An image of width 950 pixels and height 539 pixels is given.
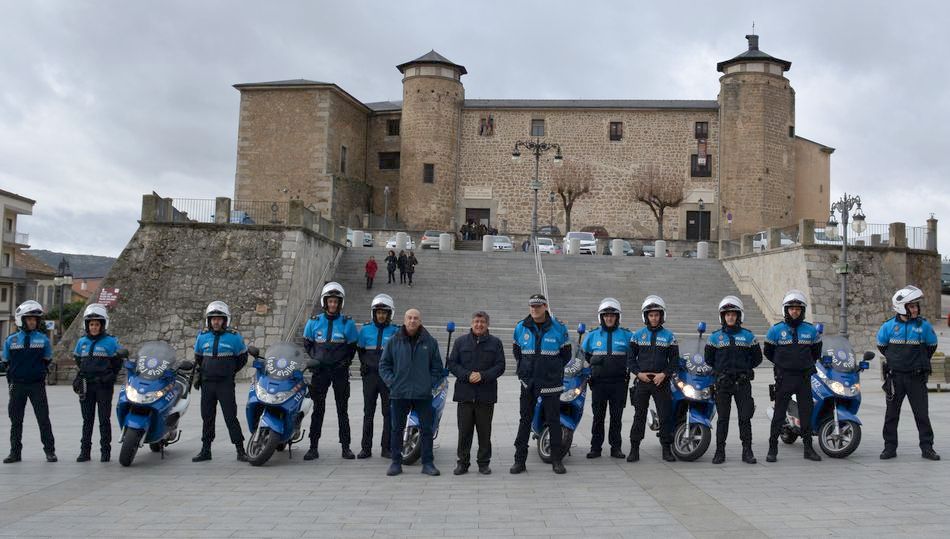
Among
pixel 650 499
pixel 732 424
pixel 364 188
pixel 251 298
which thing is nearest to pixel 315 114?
pixel 364 188

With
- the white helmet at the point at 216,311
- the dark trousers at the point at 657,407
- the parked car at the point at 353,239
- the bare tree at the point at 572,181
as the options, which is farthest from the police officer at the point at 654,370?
the bare tree at the point at 572,181

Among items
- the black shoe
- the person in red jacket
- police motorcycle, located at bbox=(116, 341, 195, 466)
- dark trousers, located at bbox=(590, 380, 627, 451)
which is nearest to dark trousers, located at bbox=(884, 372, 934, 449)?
dark trousers, located at bbox=(590, 380, 627, 451)

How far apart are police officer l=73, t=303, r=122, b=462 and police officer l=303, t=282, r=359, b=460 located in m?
2.00

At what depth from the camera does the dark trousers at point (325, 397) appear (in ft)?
28.8

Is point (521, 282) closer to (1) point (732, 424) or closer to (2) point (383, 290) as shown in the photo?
(2) point (383, 290)

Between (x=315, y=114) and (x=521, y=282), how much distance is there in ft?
85.0

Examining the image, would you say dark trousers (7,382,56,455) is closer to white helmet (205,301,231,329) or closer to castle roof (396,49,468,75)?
white helmet (205,301,231,329)

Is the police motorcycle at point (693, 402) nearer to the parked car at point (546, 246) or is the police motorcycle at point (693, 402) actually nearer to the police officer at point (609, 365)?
the police officer at point (609, 365)

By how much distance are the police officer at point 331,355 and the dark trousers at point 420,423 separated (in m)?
1.04

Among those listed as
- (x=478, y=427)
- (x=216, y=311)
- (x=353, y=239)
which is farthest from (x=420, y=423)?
(x=353, y=239)

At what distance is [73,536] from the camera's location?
18.0 ft

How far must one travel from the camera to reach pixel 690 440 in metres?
8.52

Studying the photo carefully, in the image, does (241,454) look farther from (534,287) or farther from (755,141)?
(755,141)

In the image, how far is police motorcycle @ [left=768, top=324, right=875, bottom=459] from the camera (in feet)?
28.0
